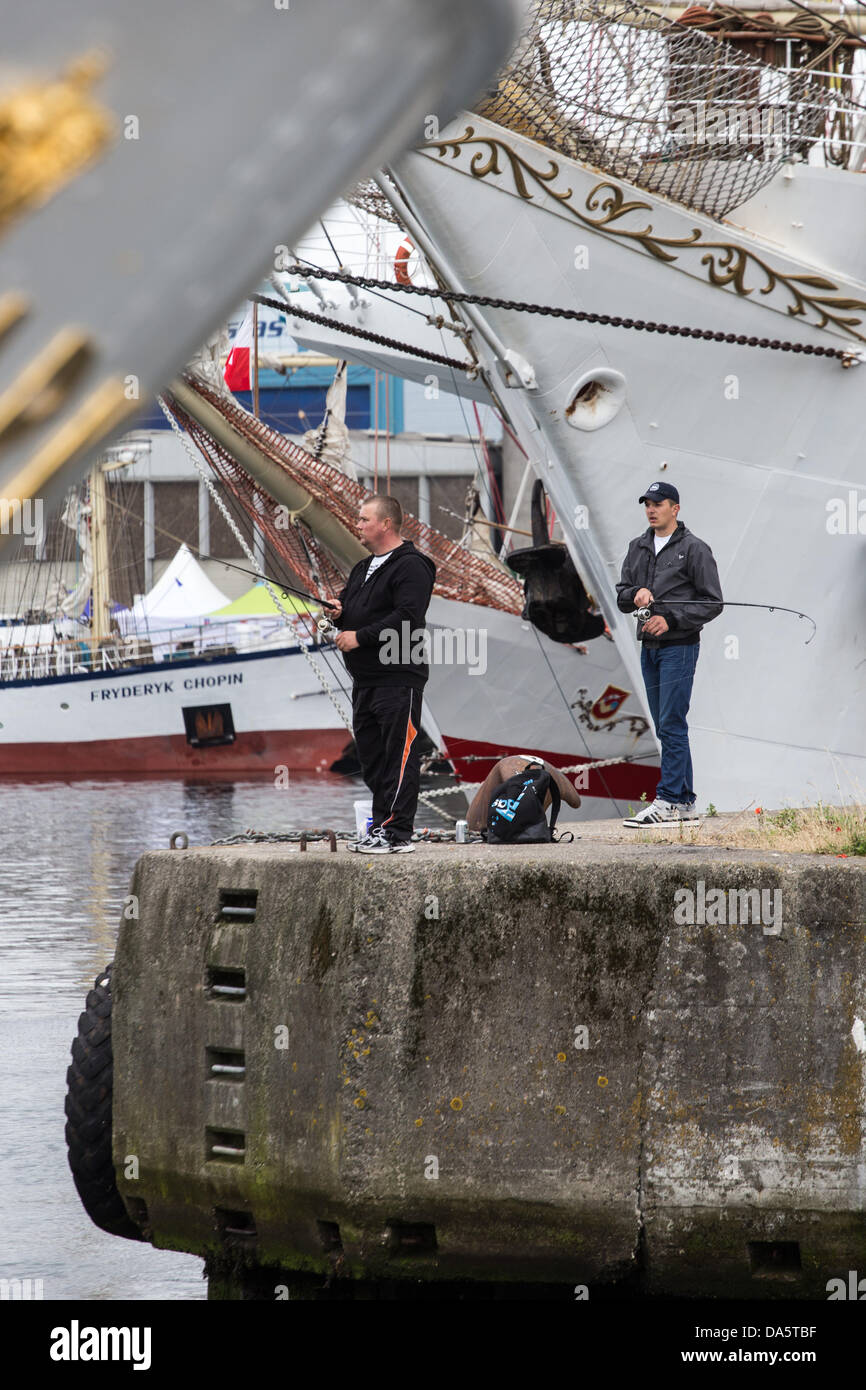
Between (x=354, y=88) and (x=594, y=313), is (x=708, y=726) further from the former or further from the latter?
(x=354, y=88)

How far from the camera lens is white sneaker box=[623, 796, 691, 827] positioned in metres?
7.32

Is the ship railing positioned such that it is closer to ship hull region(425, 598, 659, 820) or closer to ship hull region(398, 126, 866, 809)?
ship hull region(425, 598, 659, 820)

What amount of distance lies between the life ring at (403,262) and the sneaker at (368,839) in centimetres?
1212

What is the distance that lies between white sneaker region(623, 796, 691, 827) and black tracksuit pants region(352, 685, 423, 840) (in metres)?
1.19

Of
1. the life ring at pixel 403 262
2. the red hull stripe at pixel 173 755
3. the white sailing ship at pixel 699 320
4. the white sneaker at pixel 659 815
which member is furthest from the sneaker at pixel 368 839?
the red hull stripe at pixel 173 755

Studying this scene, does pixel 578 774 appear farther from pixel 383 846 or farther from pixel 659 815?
pixel 383 846

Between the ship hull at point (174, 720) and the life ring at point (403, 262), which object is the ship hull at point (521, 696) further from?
the ship hull at point (174, 720)

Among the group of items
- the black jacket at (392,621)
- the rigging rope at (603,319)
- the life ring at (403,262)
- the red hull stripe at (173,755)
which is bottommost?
the red hull stripe at (173,755)

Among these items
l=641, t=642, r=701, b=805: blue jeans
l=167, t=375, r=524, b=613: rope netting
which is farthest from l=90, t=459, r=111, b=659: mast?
l=641, t=642, r=701, b=805: blue jeans

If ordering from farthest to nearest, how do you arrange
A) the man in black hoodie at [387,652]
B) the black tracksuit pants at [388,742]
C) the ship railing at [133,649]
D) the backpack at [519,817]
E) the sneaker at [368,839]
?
1. the ship railing at [133,649]
2. the man in black hoodie at [387,652]
3. the black tracksuit pants at [388,742]
4. the backpack at [519,817]
5. the sneaker at [368,839]

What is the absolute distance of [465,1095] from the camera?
16.5 ft

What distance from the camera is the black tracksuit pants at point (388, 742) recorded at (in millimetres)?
6355

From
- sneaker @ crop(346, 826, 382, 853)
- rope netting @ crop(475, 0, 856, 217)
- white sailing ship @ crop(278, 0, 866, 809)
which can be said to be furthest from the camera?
white sailing ship @ crop(278, 0, 866, 809)

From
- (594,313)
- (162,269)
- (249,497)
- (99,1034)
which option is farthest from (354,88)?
(249,497)
